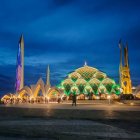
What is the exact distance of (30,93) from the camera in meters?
64.4

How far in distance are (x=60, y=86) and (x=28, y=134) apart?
67.1 m

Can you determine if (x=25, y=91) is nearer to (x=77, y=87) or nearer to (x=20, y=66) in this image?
(x=20, y=66)

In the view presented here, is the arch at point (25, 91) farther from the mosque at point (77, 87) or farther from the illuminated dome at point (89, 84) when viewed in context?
the illuminated dome at point (89, 84)

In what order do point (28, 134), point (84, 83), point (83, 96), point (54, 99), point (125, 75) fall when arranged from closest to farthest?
point (28, 134) < point (125, 75) < point (54, 99) < point (83, 96) < point (84, 83)

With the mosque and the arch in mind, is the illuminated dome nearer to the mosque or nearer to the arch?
the mosque

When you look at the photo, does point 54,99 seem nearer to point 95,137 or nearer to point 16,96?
point 16,96

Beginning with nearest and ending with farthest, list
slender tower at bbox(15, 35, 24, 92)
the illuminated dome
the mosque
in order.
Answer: slender tower at bbox(15, 35, 24, 92) → the mosque → the illuminated dome

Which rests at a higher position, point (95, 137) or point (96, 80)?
point (96, 80)

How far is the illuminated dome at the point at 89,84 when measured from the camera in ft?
242

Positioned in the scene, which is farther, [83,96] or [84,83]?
[84,83]

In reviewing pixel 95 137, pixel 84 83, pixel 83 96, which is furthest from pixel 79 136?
pixel 84 83

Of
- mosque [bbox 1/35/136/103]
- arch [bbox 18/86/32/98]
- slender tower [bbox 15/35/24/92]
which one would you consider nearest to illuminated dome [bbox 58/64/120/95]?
mosque [bbox 1/35/136/103]

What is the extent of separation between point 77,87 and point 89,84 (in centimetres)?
343

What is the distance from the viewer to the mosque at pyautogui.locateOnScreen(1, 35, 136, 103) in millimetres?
62688
